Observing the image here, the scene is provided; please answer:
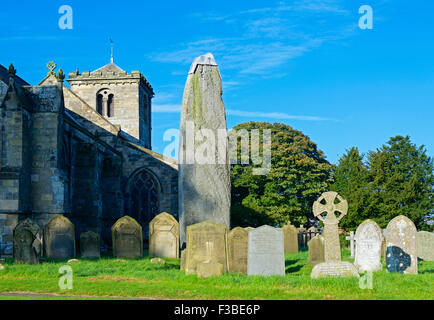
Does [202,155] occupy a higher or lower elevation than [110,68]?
lower

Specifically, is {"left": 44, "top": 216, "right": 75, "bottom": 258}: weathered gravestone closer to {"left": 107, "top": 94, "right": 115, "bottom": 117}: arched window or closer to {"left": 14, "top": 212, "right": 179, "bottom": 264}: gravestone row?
{"left": 14, "top": 212, "right": 179, "bottom": 264}: gravestone row

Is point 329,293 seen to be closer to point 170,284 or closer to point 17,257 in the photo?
point 170,284

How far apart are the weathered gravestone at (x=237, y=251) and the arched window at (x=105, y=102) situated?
30417 mm

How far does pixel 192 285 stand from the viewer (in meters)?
10.6

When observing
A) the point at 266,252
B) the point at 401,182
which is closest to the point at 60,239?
the point at 266,252

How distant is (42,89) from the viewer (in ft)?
66.7

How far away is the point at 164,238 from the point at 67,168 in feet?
29.1

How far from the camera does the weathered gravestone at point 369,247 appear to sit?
45.9 feet

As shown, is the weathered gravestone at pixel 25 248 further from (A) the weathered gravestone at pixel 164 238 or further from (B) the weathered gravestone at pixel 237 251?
(B) the weathered gravestone at pixel 237 251

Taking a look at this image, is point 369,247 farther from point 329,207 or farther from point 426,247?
point 426,247

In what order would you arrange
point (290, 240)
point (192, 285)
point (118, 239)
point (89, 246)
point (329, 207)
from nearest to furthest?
point (192, 285) < point (329, 207) < point (89, 246) < point (118, 239) < point (290, 240)

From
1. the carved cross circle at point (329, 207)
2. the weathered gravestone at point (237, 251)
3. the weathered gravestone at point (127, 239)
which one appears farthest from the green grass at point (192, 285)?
the weathered gravestone at point (127, 239)

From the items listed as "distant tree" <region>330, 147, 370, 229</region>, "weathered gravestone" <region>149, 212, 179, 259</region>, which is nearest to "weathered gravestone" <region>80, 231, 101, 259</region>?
"weathered gravestone" <region>149, 212, 179, 259</region>
